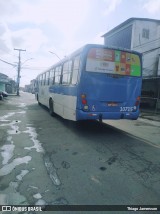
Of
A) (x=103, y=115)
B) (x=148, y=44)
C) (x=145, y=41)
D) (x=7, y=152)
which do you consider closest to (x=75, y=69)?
(x=103, y=115)

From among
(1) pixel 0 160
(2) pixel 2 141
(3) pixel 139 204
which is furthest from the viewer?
(2) pixel 2 141

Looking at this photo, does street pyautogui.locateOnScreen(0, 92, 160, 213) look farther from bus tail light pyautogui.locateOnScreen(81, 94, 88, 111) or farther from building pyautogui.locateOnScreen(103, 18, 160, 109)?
building pyautogui.locateOnScreen(103, 18, 160, 109)

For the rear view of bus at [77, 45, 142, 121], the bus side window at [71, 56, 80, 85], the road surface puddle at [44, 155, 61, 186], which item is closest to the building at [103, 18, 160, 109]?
the rear view of bus at [77, 45, 142, 121]

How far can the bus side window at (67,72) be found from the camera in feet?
27.6

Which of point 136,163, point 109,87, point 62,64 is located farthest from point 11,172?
point 62,64

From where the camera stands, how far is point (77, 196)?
329 cm

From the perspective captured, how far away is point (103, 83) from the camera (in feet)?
24.4

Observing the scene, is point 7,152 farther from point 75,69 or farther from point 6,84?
point 6,84

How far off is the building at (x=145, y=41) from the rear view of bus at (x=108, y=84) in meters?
14.4

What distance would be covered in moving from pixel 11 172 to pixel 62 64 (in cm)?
666

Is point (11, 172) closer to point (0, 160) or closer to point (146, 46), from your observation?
point (0, 160)

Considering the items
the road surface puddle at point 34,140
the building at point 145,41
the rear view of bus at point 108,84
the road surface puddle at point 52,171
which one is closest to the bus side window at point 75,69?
the rear view of bus at point 108,84

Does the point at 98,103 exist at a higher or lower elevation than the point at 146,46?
lower

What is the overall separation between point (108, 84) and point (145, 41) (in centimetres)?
2327
